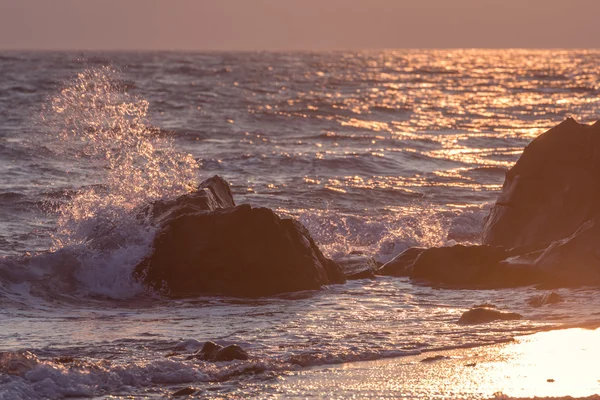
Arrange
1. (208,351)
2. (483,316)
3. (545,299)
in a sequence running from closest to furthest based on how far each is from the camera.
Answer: (208,351)
(483,316)
(545,299)

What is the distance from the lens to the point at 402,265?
13328mm

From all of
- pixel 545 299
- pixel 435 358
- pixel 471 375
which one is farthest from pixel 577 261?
pixel 471 375

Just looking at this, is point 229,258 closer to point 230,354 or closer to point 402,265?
point 402,265

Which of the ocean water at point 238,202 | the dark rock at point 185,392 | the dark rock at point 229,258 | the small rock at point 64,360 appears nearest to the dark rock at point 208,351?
the ocean water at point 238,202

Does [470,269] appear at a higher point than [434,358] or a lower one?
higher

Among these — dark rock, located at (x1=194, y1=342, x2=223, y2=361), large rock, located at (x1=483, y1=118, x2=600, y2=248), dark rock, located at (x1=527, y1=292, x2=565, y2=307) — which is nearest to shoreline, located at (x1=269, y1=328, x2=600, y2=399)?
dark rock, located at (x1=194, y1=342, x2=223, y2=361)

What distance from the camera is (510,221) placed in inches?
552

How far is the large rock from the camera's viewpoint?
44.4 feet

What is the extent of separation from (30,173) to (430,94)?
140 feet

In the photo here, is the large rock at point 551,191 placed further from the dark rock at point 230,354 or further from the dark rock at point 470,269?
the dark rock at point 230,354

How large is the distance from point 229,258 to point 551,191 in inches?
189

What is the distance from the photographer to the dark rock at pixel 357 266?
1293 cm

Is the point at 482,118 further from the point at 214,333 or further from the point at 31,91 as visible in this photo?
the point at 214,333

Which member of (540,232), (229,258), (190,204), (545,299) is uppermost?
(190,204)
